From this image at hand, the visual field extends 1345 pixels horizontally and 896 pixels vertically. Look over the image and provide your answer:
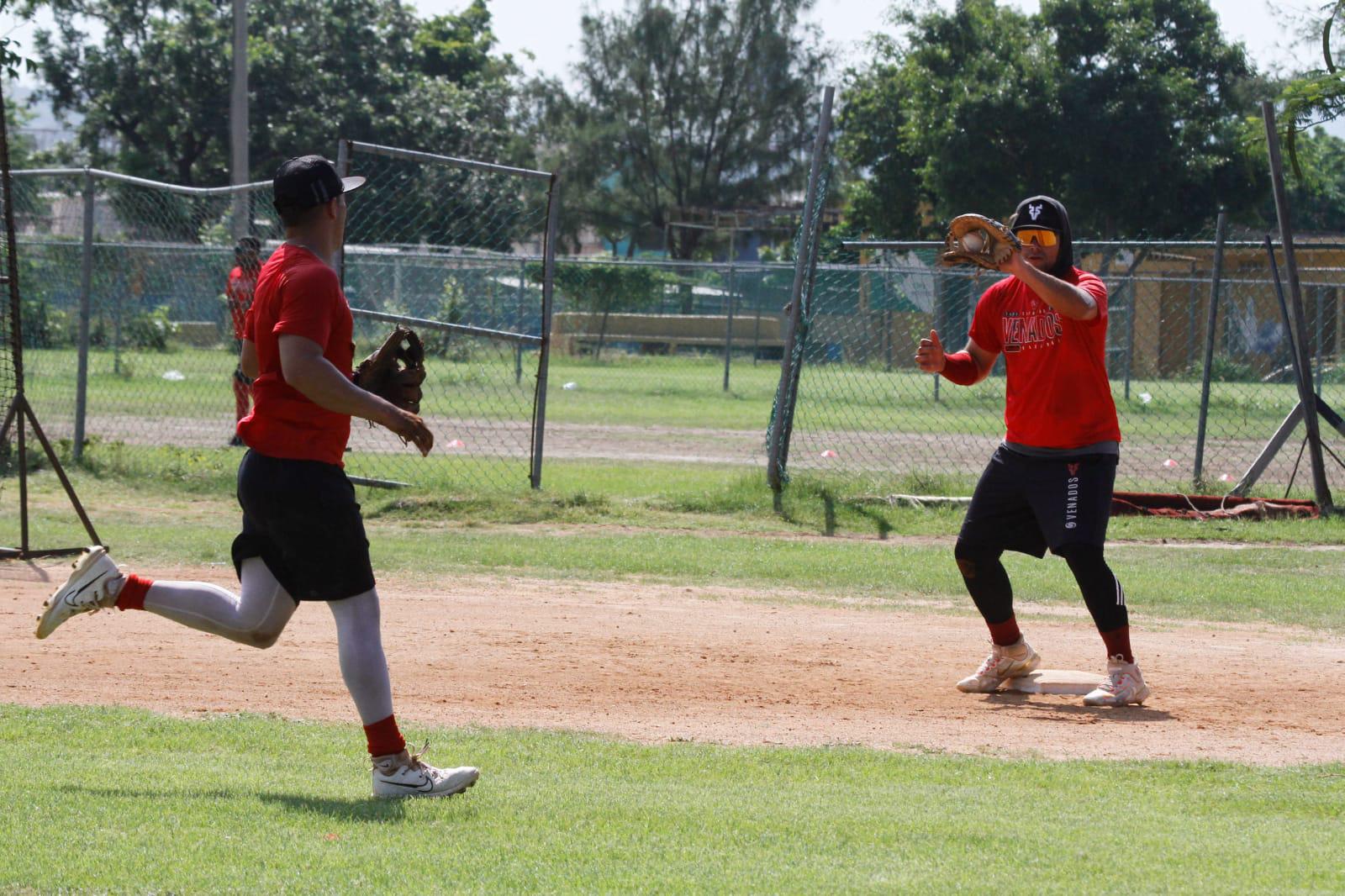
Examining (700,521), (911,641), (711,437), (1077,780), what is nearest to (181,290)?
(711,437)

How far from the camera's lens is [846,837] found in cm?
388

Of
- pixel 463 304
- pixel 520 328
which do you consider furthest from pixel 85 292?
pixel 463 304

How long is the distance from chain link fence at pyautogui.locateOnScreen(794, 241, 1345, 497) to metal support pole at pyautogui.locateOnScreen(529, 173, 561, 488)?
2.72 m

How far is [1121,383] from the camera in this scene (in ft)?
79.6

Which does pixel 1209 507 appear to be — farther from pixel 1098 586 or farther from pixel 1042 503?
pixel 1042 503

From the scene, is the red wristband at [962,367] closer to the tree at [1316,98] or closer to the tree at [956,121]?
the tree at [1316,98]

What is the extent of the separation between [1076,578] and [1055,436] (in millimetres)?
602

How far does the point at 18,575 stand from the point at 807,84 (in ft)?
159

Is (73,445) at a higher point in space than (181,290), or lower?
lower

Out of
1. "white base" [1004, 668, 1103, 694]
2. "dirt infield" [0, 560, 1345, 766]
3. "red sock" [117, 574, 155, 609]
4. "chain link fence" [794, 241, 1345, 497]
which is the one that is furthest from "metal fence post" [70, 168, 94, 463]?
"white base" [1004, 668, 1103, 694]

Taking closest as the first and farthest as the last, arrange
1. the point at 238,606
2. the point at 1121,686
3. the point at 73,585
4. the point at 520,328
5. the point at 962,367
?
the point at 238,606 → the point at 73,585 → the point at 1121,686 → the point at 962,367 → the point at 520,328

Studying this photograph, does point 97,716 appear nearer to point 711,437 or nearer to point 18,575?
point 18,575

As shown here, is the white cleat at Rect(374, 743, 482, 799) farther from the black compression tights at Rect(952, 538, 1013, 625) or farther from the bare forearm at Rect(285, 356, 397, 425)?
the black compression tights at Rect(952, 538, 1013, 625)

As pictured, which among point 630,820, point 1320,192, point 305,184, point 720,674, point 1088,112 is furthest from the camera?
point 1320,192
